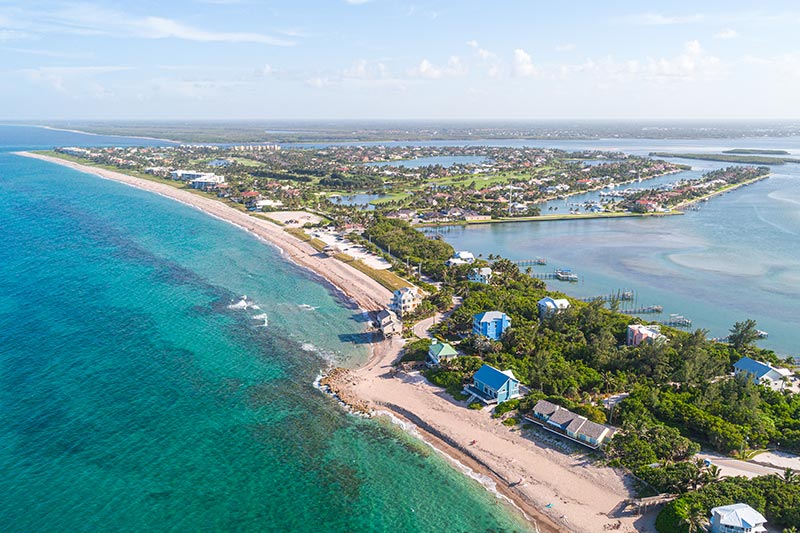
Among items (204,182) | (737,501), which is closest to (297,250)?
(737,501)

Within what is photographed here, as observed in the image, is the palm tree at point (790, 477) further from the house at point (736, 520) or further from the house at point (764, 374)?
the house at point (764, 374)

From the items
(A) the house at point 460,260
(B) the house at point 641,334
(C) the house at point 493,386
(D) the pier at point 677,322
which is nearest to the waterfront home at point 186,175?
(A) the house at point 460,260

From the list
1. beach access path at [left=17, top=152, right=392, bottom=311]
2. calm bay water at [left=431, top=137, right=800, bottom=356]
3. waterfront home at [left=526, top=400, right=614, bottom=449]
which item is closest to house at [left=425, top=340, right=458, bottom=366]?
waterfront home at [left=526, top=400, right=614, bottom=449]

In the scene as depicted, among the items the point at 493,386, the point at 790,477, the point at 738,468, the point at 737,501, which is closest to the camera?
the point at 737,501

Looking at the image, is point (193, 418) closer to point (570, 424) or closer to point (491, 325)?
point (570, 424)

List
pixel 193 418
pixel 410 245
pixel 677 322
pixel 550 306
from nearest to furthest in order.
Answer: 1. pixel 193 418
2. pixel 550 306
3. pixel 677 322
4. pixel 410 245

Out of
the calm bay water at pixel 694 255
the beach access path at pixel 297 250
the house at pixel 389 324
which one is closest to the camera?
the house at pixel 389 324

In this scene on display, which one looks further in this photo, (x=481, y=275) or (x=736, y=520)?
(x=481, y=275)

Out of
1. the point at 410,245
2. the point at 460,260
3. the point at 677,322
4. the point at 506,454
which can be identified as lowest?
the point at 506,454
